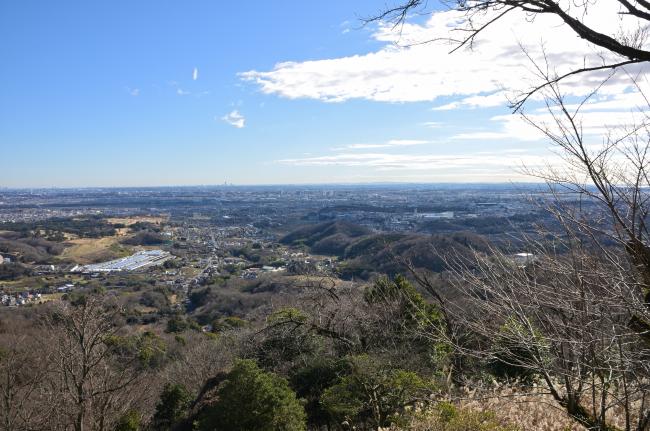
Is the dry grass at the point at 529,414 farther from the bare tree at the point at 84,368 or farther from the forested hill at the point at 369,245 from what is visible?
the forested hill at the point at 369,245

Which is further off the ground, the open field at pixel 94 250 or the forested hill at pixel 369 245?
the forested hill at pixel 369 245

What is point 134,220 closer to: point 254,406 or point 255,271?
point 255,271

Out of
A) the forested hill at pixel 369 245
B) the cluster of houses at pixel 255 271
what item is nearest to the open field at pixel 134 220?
the forested hill at pixel 369 245

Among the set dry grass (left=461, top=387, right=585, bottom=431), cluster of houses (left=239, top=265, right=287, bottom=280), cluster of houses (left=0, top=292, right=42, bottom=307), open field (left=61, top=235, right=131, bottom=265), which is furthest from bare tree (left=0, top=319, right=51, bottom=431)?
open field (left=61, top=235, right=131, bottom=265)

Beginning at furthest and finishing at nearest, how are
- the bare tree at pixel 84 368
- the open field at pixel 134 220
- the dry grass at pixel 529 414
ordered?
the open field at pixel 134 220, the bare tree at pixel 84 368, the dry grass at pixel 529 414

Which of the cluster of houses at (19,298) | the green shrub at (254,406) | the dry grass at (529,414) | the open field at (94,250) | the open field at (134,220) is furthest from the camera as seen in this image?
the open field at (134,220)

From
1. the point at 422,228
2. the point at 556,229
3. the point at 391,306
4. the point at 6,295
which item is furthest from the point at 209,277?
the point at 556,229

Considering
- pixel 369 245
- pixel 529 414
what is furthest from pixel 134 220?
pixel 529 414

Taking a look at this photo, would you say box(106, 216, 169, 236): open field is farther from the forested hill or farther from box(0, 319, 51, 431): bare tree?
box(0, 319, 51, 431): bare tree
